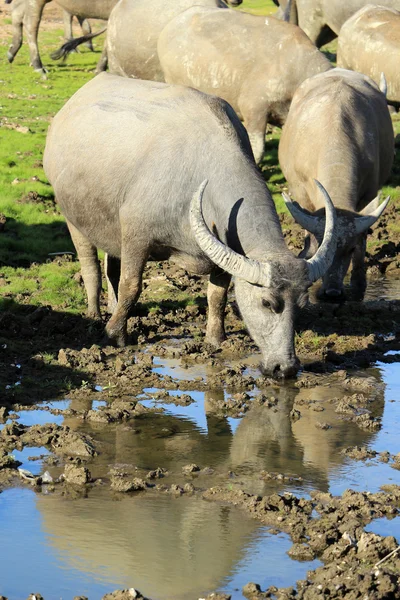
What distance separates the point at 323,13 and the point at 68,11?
586 centimetres

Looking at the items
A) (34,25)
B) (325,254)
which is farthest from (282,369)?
(34,25)

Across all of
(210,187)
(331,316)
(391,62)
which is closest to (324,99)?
(331,316)

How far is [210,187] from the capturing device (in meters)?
8.66

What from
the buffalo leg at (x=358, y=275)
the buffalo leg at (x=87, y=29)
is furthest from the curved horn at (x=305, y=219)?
the buffalo leg at (x=87, y=29)

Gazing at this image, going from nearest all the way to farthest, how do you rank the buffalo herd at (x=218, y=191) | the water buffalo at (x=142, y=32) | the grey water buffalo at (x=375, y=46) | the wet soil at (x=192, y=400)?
1. the wet soil at (x=192, y=400)
2. the buffalo herd at (x=218, y=191)
3. the grey water buffalo at (x=375, y=46)
4. the water buffalo at (x=142, y=32)

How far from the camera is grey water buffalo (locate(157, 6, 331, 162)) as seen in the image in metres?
14.5

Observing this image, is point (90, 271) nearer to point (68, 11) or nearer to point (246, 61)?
point (246, 61)

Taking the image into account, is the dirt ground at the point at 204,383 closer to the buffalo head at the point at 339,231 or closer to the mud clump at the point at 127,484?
the mud clump at the point at 127,484

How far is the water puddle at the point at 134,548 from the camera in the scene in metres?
5.05

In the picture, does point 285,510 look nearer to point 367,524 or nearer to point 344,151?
point 367,524

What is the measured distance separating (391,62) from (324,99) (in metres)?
5.80

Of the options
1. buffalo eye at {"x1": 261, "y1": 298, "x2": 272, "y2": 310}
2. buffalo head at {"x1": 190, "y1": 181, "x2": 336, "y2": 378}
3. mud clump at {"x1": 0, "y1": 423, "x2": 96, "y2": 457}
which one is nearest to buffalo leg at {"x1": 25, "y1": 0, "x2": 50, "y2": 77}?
buffalo head at {"x1": 190, "y1": 181, "x2": 336, "y2": 378}

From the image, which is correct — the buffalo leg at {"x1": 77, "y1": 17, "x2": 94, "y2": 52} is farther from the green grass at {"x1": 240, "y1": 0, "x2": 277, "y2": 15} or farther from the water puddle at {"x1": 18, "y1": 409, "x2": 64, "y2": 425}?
the water puddle at {"x1": 18, "y1": 409, "x2": 64, "y2": 425}

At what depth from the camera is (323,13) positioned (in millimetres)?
20281
